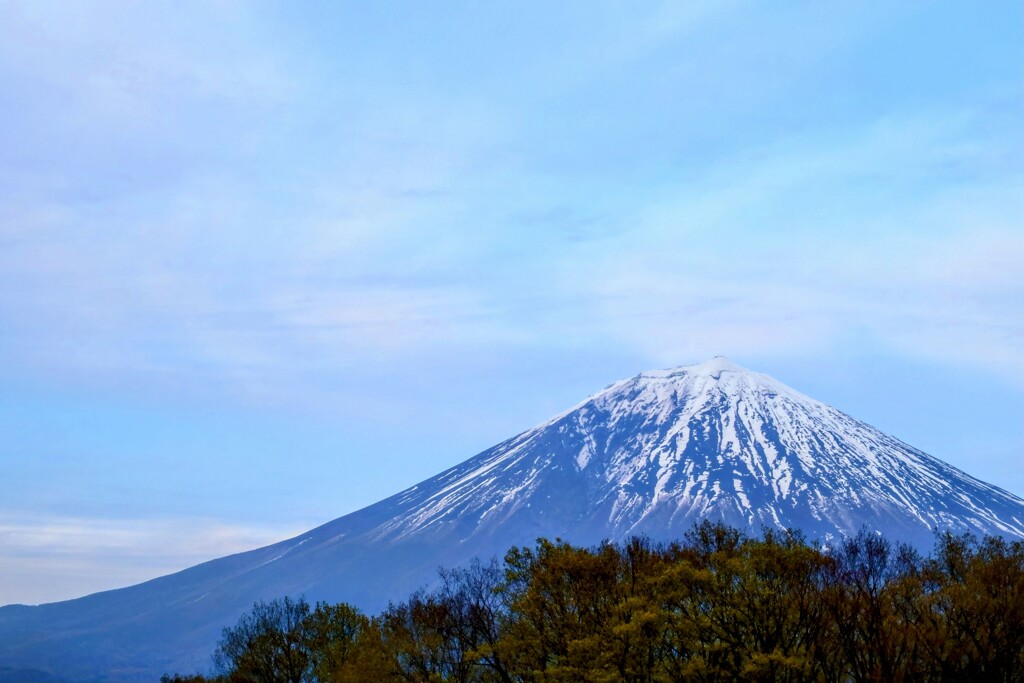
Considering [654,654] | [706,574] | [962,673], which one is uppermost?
[706,574]

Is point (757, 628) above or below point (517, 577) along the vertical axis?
below

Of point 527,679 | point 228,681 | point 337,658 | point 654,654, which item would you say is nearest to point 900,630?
point 654,654

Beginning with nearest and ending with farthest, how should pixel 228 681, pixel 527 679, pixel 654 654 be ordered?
pixel 654 654 < pixel 527 679 < pixel 228 681

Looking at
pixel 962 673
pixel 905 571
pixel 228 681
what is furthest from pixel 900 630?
pixel 228 681

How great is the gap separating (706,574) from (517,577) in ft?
39.0

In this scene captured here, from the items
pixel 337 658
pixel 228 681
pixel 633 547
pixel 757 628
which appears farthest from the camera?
pixel 228 681

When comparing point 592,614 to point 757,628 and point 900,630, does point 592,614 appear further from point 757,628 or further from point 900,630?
point 900,630

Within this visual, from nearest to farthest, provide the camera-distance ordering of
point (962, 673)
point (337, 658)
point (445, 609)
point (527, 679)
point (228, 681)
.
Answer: point (962, 673)
point (527, 679)
point (445, 609)
point (337, 658)
point (228, 681)

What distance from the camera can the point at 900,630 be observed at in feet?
137

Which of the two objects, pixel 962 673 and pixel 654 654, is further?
pixel 654 654

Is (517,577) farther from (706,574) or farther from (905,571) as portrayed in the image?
(905,571)

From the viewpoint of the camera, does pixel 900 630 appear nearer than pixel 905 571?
Yes

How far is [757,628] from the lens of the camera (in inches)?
1662

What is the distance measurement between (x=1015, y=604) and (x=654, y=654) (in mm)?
14323
